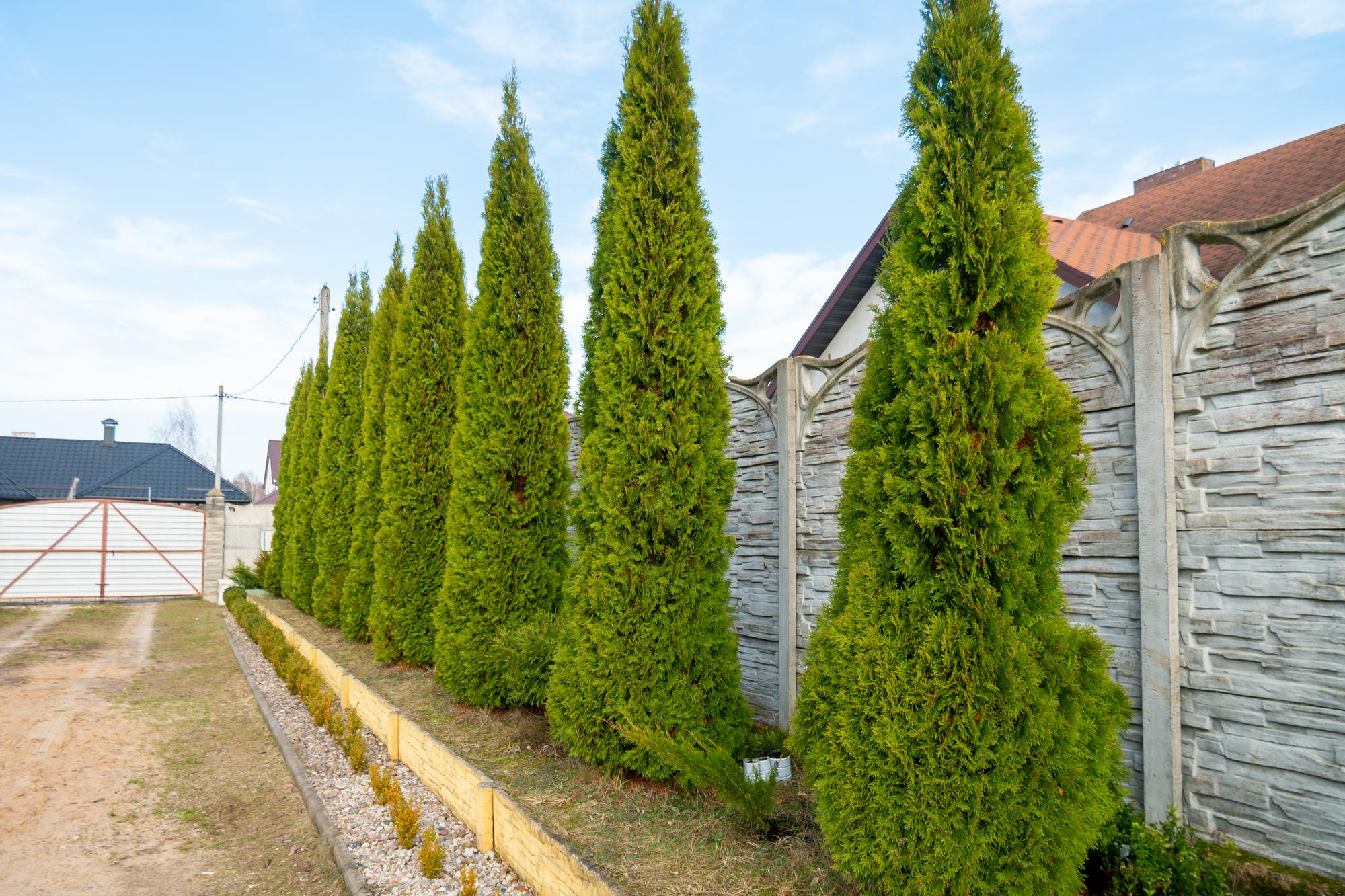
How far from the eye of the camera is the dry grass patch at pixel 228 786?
4.33 m

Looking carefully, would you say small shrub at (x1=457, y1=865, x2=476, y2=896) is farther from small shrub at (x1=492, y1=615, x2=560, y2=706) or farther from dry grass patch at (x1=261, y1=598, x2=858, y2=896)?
small shrub at (x1=492, y1=615, x2=560, y2=706)

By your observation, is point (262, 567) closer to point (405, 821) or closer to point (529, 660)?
point (529, 660)

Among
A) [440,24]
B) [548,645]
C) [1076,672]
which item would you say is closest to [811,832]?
[1076,672]

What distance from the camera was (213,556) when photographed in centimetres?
2145

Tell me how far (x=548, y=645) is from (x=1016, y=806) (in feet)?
13.4

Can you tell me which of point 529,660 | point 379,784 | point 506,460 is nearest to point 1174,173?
point 506,460

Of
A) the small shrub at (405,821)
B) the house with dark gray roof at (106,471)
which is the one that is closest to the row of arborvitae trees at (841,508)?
the small shrub at (405,821)

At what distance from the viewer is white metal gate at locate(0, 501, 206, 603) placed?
19.4 m

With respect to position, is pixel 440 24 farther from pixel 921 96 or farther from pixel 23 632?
pixel 23 632

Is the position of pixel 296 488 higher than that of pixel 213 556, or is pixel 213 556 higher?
pixel 296 488

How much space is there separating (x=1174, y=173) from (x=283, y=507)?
2040 centimetres

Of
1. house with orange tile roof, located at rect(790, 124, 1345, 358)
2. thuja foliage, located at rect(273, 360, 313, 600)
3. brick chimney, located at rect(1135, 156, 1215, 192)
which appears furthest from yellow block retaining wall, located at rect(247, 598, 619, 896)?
brick chimney, located at rect(1135, 156, 1215, 192)

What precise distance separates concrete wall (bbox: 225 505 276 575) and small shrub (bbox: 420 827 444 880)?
20869mm

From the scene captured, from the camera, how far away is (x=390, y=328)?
10.8 meters
